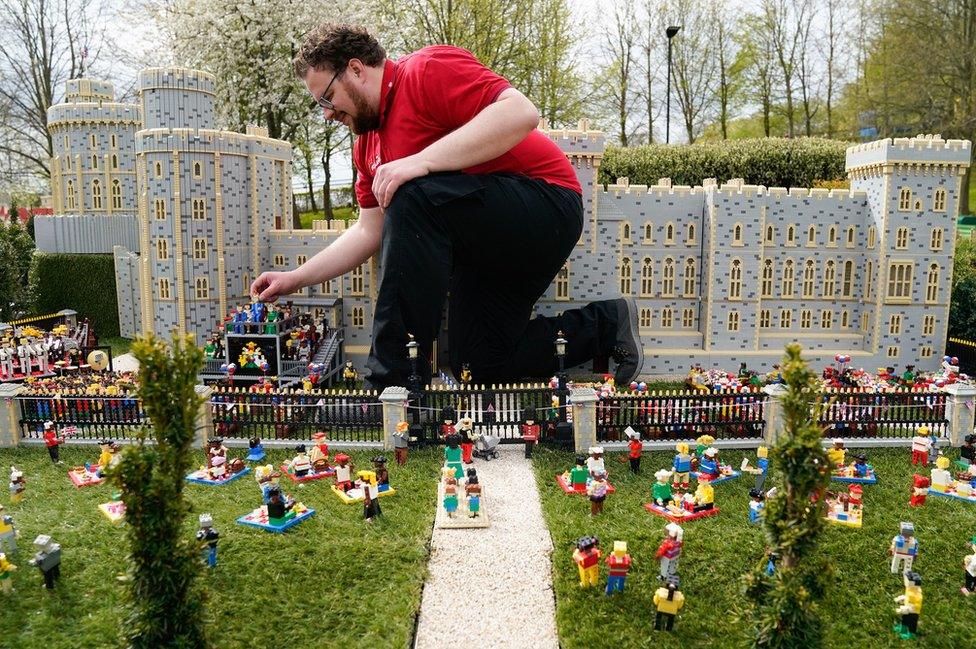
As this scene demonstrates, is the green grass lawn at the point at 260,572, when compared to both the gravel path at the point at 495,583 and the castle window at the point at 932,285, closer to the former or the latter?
the gravel path at the point at 495,583

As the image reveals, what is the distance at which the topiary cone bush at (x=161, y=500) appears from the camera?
18.1 ft

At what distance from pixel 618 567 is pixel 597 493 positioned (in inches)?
74.6

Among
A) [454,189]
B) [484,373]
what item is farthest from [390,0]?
[454,189]

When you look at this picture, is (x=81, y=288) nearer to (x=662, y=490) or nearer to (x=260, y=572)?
(x=260, y=572)

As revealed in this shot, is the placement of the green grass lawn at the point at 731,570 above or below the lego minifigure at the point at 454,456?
below

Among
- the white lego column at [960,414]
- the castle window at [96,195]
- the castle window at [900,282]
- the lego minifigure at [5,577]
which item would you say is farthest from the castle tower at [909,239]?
the castle window at [96,195]

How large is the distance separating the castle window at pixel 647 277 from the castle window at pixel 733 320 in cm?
232

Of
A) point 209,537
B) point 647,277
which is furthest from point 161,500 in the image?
point 647,277

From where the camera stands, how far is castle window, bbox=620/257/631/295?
19844 mm

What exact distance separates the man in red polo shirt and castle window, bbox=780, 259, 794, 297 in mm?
12102

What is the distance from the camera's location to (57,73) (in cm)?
3219

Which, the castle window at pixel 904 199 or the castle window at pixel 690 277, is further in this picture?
the castle window at pixel 690 277

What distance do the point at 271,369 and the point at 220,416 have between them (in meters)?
4.37

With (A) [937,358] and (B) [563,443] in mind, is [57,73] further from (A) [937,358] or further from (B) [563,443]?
(A) [937,358]
